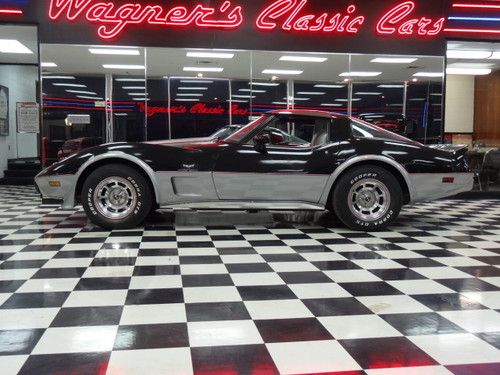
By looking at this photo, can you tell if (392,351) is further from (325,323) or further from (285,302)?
(285,302)

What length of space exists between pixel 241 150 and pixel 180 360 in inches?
129

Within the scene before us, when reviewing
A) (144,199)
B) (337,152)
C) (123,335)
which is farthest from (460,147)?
(123,335)

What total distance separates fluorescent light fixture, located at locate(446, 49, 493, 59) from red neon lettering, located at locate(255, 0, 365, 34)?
2557mm

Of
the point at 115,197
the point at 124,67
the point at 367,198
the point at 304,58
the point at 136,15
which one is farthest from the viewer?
the point at 304,58

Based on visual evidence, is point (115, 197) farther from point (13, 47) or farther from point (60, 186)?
point (13, 47)

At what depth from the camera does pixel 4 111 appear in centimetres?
1255

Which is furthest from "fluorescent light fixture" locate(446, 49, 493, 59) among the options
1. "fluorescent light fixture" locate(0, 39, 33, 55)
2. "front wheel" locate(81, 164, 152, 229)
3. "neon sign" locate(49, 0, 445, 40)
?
"fluorescent light fixture" locate(0, 39, 33, 55)

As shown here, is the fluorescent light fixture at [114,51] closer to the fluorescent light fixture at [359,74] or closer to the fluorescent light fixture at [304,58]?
the fluorescent light fixture at [304,58]

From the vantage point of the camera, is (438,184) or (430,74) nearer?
(438,184)

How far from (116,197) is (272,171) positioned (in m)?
1.61

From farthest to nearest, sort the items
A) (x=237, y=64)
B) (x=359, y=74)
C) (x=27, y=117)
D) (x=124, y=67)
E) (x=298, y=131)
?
1. (x=27, y=117)
2. (x=359, y=74)
3. (x=237, y=64)
4. (x=124, y=67)
5. (x=298, y=131)

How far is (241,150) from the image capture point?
205 inches

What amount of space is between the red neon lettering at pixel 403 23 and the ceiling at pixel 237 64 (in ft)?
1.48

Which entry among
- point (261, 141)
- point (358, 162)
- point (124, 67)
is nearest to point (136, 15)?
point (124, 67)
